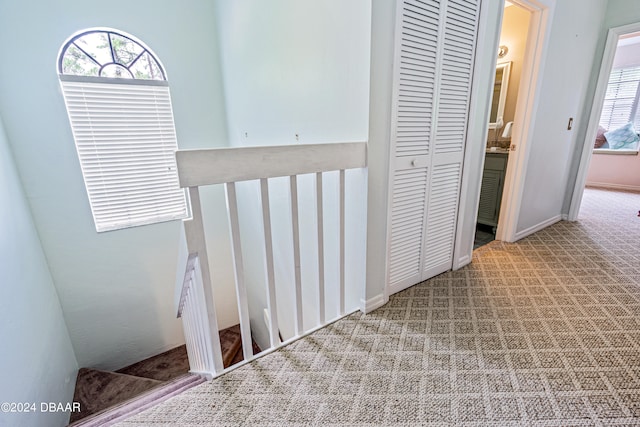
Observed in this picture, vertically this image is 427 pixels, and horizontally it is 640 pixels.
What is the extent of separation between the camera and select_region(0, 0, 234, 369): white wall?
2.46 metres

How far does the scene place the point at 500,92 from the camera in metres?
3.20

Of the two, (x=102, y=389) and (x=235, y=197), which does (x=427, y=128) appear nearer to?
(x=235, y=197)

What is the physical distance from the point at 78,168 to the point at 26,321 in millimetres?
1504

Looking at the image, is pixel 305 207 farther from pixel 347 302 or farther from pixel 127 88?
pixel 127 88

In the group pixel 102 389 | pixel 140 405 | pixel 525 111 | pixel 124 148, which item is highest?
pixel 525 111

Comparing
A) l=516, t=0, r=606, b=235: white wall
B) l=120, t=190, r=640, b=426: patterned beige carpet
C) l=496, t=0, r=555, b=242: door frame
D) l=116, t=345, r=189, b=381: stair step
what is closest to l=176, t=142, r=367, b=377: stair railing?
l=120, t=190, r=640, b=426: patterned beige carpet

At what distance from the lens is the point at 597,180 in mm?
5008

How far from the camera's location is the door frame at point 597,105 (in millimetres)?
2672

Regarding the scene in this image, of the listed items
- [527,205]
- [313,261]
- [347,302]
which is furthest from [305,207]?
[527,205]

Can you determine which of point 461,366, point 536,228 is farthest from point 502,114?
point 461,366

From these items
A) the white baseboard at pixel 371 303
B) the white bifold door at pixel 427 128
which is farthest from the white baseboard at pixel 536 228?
the white baseboard at pixel 371 303

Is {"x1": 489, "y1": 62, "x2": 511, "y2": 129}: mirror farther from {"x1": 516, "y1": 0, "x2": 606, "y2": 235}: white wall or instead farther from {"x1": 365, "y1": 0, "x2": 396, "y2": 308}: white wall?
{"x1": 365, "y1": 0, "x2": 396, "y2": 308}: white wall

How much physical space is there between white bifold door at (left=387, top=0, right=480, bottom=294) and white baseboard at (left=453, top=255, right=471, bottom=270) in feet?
0.73

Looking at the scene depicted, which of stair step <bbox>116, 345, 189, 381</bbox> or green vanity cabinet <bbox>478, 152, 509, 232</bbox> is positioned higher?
green vanity cabinet <bbox>478, 152, 509, 232</bbox>
